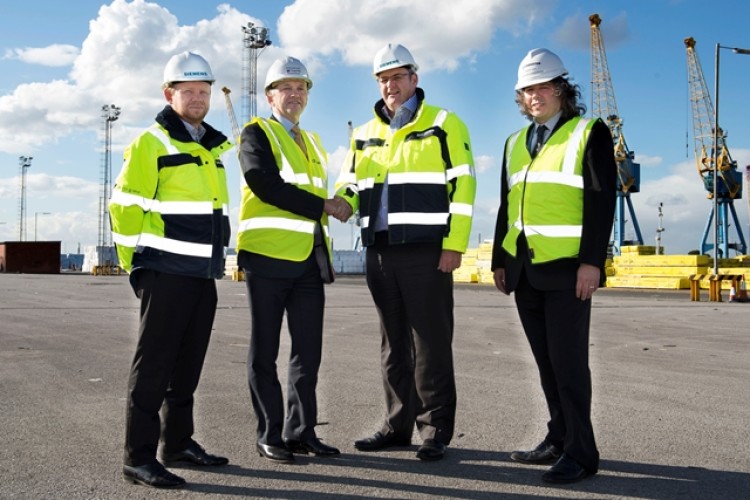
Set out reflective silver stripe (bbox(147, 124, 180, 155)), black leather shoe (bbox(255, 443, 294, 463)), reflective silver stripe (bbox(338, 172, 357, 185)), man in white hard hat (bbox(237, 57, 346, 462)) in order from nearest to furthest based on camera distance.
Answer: reflective silver stripe (bbox(147, 124, 180, 155)) < black leather shoe (bbox(255, 443, 294, 463)) < man in white hard hat (bbox(237, 57, 346, 462)) < reflective silver stripe (bbox(338, 172, 357, 185))

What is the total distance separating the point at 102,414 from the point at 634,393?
159 inches

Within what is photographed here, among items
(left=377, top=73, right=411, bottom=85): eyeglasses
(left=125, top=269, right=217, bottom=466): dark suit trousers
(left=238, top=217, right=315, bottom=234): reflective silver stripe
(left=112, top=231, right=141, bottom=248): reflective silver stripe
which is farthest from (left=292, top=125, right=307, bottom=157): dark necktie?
(left=112, top=231, right=141, bottom=248): reflective silver stripe

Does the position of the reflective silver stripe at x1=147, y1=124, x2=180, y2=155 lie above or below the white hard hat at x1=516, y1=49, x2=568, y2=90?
below

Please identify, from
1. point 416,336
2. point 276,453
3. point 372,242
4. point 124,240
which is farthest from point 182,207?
point 416,336

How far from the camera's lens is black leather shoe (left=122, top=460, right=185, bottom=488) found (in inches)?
145

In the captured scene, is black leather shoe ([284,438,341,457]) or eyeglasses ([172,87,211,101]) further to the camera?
black leather shoe ([284,438,341,457])

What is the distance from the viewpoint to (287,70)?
443 cm

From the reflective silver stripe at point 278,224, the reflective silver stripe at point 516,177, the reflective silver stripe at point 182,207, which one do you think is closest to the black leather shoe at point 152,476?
the reflective silver stripe at point 182,207

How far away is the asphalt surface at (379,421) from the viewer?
3.66 meters

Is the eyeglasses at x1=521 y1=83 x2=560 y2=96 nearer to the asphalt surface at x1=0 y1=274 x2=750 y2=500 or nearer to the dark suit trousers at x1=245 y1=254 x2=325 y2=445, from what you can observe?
the dark suit trousers at x1=245 y1=254 x2=325 y2=445

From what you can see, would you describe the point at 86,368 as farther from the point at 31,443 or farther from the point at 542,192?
the point at 542,192

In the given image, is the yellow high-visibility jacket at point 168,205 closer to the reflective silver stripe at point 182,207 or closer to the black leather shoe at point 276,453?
the reflective silver stripe at point 182,207

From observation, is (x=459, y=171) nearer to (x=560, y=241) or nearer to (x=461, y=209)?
(x=461, y=209)

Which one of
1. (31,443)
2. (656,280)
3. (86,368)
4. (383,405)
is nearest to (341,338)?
(86,368)
